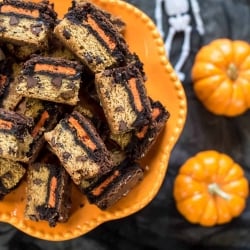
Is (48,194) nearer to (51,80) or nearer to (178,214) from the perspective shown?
(51,80)

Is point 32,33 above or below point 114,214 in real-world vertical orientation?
above

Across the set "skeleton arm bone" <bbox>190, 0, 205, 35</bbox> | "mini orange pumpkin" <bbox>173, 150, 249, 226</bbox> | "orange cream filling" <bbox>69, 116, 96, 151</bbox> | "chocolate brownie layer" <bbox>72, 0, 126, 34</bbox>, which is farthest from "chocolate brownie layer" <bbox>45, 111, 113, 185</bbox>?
"skeleton arm bone" <bbox>190, 0, 205, 35</bbox>

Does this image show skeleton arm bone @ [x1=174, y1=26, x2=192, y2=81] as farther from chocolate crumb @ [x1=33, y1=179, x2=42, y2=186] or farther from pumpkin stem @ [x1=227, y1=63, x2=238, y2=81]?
chocolate crumb @ [x1=33, y1=179, x2=42, y2=186]

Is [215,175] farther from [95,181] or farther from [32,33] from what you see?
[32,33]

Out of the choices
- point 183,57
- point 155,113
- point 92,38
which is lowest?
point 183,57

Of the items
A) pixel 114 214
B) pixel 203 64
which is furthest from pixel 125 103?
pixel 203 64

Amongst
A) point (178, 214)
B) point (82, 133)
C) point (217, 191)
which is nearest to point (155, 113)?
point (82, 133)
